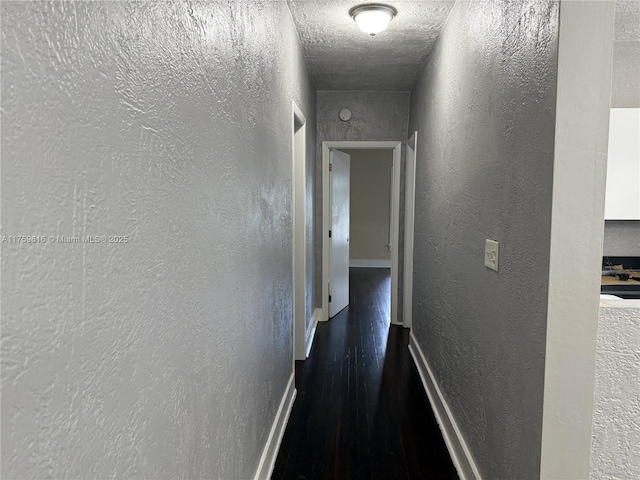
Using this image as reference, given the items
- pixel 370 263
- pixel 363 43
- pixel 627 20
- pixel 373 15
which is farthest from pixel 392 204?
pixel 370 263

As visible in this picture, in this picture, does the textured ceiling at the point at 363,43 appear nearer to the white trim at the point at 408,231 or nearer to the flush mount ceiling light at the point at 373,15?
the flush mount ceiling light at the point at 373,15

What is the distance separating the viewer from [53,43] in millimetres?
584

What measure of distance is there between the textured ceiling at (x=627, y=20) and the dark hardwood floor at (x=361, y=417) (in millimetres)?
2153

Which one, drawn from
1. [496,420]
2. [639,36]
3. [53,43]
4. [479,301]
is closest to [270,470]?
[496,420]

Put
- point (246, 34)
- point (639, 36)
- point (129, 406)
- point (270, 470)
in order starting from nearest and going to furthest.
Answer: point (129, 406) < point (246, 34) < point (639, 36) < point (270, 470)

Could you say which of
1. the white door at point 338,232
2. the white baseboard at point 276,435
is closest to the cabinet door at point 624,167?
the white baseboard at point 276,435

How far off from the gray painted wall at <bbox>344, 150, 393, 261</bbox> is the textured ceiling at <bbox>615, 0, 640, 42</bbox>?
19.9ft

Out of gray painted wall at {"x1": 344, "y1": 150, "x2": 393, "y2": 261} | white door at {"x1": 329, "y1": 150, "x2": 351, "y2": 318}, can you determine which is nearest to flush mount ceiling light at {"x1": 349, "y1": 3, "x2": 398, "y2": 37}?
white door at {"x1": 329, "y1": 150, "x2": 351, "y2": 318}

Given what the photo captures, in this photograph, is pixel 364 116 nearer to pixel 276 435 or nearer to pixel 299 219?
pixel 299 219

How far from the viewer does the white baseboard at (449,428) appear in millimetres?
2041

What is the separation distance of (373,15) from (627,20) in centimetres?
121

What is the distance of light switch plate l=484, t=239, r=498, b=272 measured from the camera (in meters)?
1.73

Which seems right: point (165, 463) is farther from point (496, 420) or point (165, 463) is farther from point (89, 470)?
point (496, 420)

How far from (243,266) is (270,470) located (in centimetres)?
111
